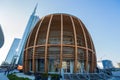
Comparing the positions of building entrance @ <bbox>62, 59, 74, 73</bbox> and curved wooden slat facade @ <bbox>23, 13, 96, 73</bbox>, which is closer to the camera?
curved wooden slat facade @ <bbox>23, 13, 96, 73</bbox>

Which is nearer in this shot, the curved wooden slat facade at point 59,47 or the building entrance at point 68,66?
the curved wooden slat facade at point 59,47

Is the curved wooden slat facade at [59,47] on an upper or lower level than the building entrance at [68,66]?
upper

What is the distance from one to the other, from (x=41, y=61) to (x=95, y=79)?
12684mm

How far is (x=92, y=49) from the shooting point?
39.9 meters

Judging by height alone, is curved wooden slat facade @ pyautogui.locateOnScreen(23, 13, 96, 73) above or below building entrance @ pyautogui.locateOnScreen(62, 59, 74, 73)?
above

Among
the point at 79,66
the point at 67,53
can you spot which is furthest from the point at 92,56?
the point at 67,53

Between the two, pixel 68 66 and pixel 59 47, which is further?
pixel 68 66

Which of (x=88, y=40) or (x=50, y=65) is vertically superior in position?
(x=88, y=40)

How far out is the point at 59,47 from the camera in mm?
34844

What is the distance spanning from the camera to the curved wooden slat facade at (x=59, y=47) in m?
34.8

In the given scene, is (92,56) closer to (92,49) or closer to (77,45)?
(92,49)

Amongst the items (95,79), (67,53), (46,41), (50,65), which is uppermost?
(46,41)

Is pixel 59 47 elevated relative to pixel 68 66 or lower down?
elevated

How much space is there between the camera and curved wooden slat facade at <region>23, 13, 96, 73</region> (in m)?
34.8
